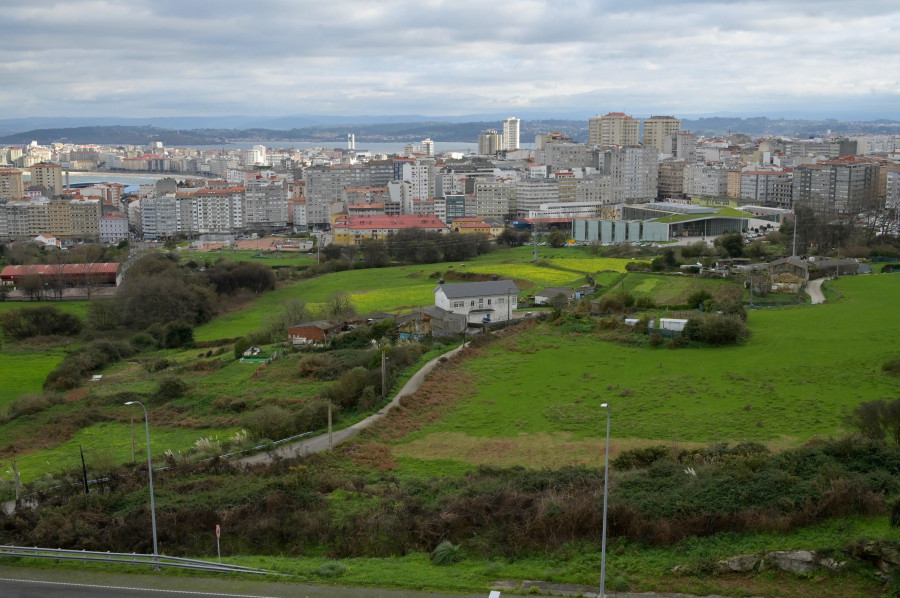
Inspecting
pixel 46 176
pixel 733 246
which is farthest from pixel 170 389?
pixel 46 176

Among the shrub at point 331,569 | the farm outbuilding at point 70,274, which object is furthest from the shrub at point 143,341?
the shrub at point 331,569

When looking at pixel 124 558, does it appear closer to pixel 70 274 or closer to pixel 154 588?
pixel 154 588

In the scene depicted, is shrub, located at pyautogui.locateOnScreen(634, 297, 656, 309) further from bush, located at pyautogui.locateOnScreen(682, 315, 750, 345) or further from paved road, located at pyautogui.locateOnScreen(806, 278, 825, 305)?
paved road, located at pyautogui.locateOnScreen(806, 278, 825, 305)

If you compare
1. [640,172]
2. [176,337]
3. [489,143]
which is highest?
[489,143]

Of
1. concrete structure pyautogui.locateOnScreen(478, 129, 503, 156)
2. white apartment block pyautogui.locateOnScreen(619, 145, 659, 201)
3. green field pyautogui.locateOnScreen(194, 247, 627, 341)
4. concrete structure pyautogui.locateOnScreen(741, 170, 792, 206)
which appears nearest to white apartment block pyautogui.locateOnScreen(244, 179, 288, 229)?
white apartment block pyautogui.locateOnScreen(619, 145, 659, 201)

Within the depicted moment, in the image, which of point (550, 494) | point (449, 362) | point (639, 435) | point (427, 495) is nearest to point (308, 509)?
point (427, 495)

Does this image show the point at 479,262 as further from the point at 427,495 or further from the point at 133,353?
the point at 427,495

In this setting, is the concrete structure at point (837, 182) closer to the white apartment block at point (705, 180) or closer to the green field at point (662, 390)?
the white apartment block at point (705, 180)
